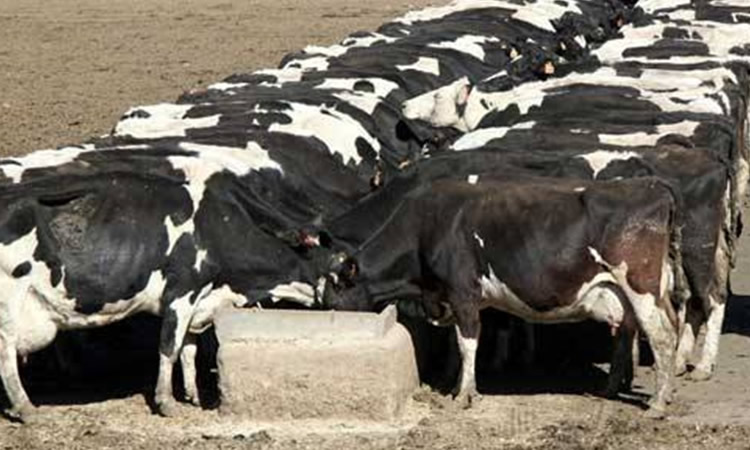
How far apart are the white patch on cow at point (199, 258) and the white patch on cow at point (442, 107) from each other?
4.67 metres

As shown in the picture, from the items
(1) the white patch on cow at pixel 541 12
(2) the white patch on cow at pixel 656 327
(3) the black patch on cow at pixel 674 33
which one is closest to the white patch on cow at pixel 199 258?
(2) the white patch on cow at pixel 656 327

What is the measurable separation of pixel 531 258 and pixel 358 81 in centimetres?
608

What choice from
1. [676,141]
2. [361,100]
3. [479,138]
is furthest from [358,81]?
[676,141]

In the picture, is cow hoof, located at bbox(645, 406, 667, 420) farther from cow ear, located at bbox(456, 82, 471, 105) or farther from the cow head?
cow ear, located at bbox(456, 82, 471, 105)

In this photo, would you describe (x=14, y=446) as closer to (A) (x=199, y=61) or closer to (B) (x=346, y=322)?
(B) (x=346, y=322)

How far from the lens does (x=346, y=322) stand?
12.0 m

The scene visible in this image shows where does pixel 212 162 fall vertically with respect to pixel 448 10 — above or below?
above

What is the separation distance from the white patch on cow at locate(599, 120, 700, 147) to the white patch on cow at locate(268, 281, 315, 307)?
8.05 feet

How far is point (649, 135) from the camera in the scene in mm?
14016

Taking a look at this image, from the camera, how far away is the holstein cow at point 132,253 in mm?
12133

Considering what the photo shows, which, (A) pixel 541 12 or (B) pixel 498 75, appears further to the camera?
(A) pixel 541 12

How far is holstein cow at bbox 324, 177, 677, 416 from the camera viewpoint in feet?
39.3

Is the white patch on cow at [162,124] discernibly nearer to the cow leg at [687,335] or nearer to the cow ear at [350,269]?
the cow ear at [350,269]

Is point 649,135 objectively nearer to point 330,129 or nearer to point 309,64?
point 330,129
